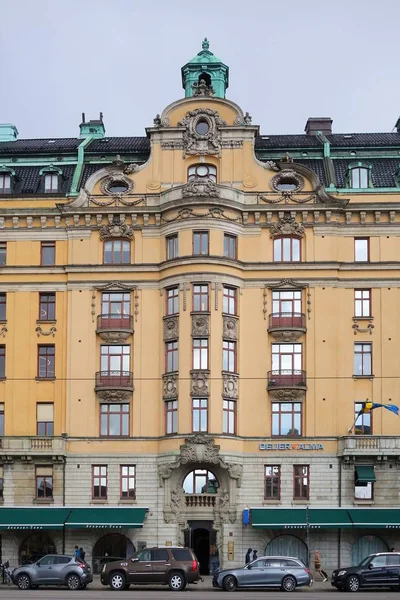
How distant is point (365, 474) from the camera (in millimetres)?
74188

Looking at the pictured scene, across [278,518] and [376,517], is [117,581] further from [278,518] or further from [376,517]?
[376,517]

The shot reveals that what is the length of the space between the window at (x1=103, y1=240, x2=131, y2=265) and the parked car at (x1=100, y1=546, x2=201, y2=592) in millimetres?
22701

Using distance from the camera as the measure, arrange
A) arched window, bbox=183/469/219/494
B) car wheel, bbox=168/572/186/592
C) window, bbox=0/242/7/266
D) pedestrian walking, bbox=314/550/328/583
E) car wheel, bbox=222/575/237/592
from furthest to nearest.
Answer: window, bbox=0/242/7/266, arched window, bbox=183/469/219/494, pedestrian walking, bbox=314/550/328/583, car wheel, bbox=168/572/186/592, car wheel, bbox=222/575/237/592

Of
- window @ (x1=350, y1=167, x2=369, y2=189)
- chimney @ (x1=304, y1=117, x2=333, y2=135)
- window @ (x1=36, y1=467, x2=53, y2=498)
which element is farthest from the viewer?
chimney @ (x1=304, y1=117, x2=333, y2=135)

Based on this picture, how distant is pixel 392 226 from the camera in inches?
3083

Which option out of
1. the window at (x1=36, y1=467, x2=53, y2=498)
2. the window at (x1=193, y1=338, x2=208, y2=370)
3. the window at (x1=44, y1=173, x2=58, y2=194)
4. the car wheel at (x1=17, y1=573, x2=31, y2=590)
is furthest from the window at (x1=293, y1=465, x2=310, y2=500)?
the window at (x1=44, y1=173, x2=58, y2=194)

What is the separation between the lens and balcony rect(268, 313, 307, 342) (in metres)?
76.9

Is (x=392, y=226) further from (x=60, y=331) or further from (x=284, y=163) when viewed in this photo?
(x=60, y=331)

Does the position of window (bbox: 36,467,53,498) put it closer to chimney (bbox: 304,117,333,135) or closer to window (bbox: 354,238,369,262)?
window (bbox: 354,238,369,262)

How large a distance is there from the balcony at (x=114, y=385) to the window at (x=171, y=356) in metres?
2.37

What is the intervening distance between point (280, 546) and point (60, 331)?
1894 cm

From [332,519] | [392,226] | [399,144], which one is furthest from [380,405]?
[399,144]

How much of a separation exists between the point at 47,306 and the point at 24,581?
72.9 feet

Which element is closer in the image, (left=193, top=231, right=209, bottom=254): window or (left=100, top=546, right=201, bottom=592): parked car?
(left=100, top=546, right=201, bottom=592): parked car
